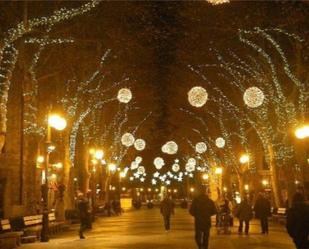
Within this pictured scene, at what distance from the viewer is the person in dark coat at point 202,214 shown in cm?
1641

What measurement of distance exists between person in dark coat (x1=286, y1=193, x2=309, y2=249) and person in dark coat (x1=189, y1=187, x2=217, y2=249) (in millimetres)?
5288

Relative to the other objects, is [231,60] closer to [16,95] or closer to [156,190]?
[16,95]

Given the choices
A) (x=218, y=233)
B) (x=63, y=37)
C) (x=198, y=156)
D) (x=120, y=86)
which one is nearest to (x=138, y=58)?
(x=120, y=86)

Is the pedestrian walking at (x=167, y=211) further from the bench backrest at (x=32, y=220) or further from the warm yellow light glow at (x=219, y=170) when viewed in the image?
the warm yellow light glow at (x=219, y=170)

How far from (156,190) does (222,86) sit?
396ft

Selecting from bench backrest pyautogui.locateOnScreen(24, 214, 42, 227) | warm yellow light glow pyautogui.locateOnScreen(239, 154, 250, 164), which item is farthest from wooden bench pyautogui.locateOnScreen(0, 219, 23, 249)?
warm yellow light glow pyautogui.locateOnScreen(239, 154, 250, 164)

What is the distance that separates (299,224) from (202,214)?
5.48 meters

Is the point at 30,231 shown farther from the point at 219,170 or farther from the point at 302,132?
the point at 219,170

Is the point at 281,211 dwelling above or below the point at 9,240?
above

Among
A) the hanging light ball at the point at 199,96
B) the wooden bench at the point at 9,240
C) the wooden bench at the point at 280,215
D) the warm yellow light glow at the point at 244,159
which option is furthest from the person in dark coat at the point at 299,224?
the warm yellow light glow at the point at 244,159

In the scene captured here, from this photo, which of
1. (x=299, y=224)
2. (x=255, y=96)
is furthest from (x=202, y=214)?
(x=255, y=96)

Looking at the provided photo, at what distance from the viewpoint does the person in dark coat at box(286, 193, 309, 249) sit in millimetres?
11164

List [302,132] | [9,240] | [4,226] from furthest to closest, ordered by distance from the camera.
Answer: [302,132] < [4,226] < [9,240]

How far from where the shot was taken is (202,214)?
647 inches
